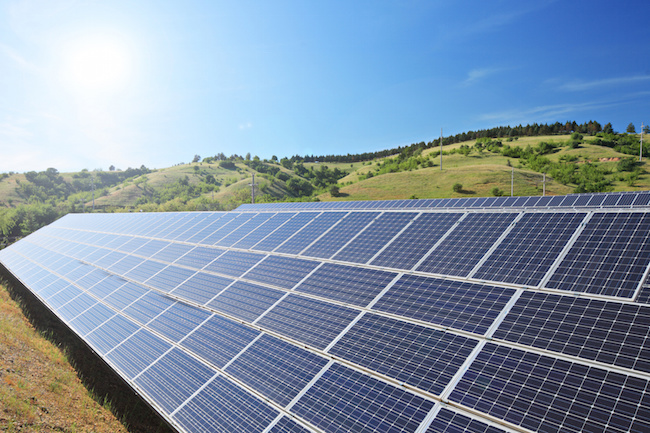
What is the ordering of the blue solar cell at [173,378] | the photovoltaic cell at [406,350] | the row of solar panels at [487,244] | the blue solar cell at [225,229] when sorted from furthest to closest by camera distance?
1. the blue solar cell at [225,229]
2. the blue solar cell at [173,378]
3. the row of solar panels at [487,244]
4. the photovoltaic cell at [406,350]

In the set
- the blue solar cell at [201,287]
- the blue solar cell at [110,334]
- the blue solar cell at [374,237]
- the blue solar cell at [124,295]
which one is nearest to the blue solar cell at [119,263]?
the blue solar cell at [124,295]

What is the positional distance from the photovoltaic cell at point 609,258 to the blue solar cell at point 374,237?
18.7 ft

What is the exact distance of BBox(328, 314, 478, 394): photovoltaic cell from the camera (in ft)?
22.9

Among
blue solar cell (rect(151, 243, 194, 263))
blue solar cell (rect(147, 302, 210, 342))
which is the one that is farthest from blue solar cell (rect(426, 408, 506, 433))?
blue solar cell (rect(151, 243, 194, 263))

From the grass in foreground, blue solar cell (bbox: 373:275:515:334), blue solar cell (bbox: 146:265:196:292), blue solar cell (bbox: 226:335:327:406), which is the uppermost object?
blue solar cell (bbox: 373:275:515:334)

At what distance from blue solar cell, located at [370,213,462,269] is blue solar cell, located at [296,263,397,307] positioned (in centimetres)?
65

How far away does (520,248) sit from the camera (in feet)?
32.4

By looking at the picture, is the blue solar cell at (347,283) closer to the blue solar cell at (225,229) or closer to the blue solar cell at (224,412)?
the blue solar cell at (224,412)

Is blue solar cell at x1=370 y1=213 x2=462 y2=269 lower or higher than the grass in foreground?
higher

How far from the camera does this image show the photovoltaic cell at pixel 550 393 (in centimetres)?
534

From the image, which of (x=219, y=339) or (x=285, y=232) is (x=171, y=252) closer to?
(x=285, y=232)

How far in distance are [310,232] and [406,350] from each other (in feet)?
29.4

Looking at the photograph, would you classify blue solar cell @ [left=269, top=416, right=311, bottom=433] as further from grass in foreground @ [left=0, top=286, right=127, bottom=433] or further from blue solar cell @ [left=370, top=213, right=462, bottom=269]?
grass in foreground @ [left=0, top=286, right=127, bottom=433]

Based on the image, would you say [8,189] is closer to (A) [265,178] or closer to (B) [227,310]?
(A) [265,178]
